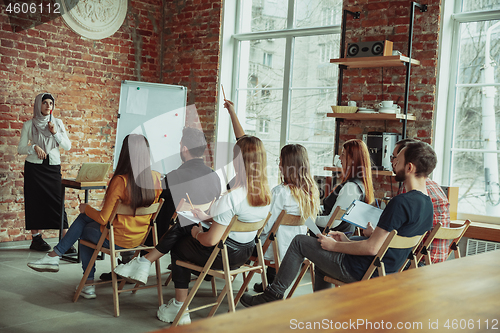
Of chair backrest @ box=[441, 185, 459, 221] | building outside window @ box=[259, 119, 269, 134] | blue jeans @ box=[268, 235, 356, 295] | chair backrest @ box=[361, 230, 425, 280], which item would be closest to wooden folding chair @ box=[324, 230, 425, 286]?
chair backrest @ box=[361, 230, 425, 280]

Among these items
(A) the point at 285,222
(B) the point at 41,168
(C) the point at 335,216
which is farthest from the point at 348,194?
(B) the point at 41,168

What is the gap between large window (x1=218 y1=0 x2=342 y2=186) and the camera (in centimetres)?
548

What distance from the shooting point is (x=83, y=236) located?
3.48 meters

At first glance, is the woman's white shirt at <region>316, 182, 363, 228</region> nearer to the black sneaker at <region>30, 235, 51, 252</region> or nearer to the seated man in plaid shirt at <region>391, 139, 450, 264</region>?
the seated man in plaid shirt at <region>391, 139, 450, 264</region>

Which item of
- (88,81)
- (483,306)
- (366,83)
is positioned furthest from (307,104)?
(483,306)

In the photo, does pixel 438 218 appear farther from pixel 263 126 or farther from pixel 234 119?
pixel 263 126

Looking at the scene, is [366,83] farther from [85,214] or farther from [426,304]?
[426,304]

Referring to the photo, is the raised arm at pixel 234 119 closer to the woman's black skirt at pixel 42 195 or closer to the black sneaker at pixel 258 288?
the black sneaker at pixel 258 288

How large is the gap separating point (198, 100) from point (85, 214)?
313 cm

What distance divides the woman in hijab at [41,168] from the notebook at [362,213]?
3.45 meters

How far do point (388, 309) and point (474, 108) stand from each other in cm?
406

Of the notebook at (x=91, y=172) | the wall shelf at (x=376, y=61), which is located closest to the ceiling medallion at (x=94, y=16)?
the notebook at (x=91, y=172)

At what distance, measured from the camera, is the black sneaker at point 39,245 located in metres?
5.06

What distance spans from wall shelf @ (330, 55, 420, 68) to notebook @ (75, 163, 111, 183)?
2487mm
